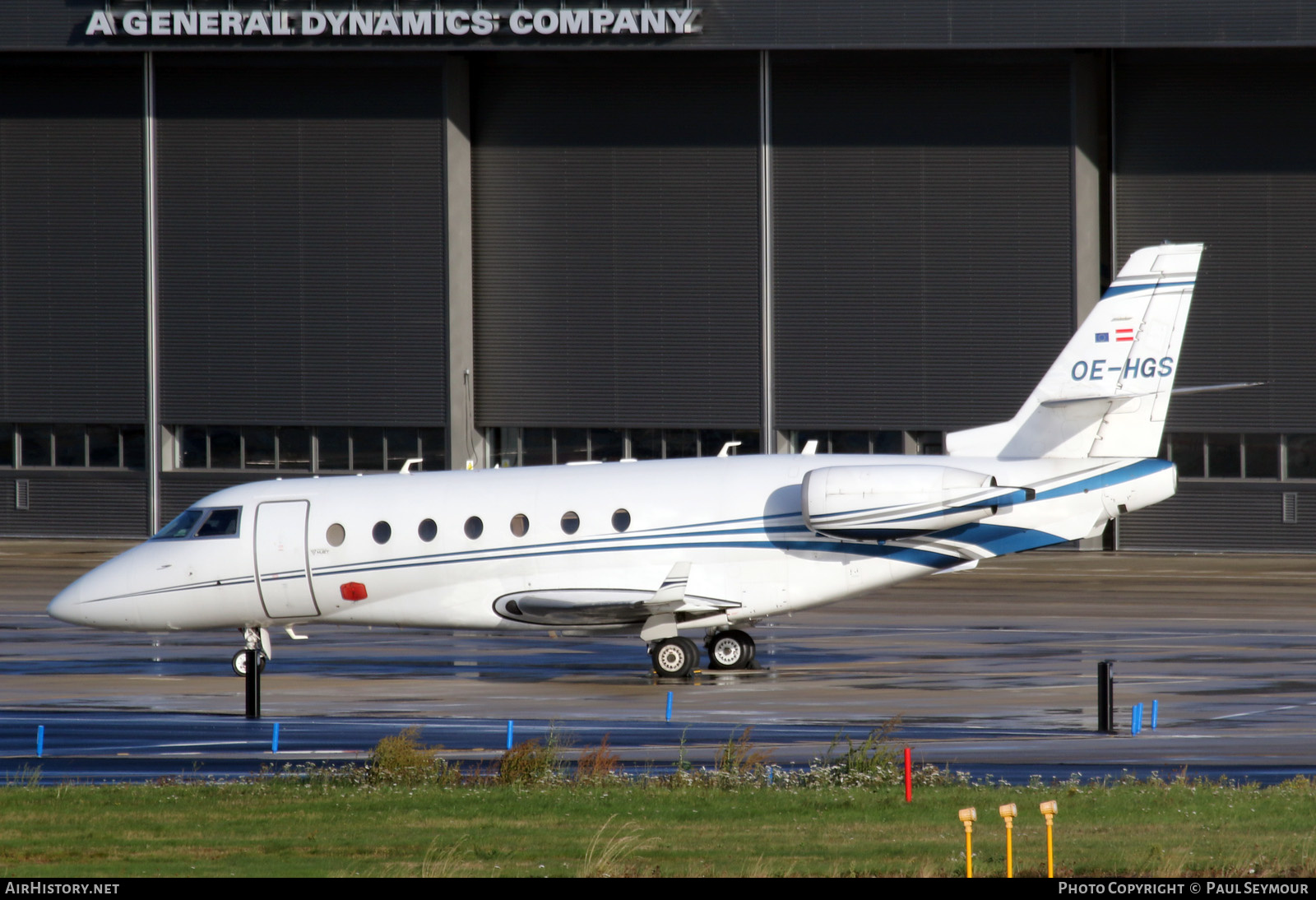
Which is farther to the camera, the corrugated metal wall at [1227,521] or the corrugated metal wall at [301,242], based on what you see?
the corrugated metal wall at [301,242]

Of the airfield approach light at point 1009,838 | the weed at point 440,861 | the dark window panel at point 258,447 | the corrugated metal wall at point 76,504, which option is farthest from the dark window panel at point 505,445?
the airfield approach light at point 1009,838

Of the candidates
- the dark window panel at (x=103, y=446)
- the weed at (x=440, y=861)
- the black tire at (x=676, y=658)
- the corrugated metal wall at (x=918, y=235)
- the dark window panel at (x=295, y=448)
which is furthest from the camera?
the dark window panel at (x=103, y=446)

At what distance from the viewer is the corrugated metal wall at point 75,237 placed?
5559 centimetres

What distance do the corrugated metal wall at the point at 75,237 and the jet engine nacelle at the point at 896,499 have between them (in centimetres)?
3478

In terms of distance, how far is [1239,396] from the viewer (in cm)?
5038

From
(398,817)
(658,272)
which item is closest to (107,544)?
(658,272)

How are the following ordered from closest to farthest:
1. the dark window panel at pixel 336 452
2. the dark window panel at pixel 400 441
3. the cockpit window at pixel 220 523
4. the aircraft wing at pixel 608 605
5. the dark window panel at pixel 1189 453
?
the aircraft wing at pixel 608 605 → the cockpit window at pixel 220 523 → the dark window panel at pixel 1189 453 → the dark window panel at pixel 400 441 → the dark window panel at pixel 336 452

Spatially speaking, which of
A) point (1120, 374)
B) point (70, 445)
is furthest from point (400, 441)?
point (1120, 374)

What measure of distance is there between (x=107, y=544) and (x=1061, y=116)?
30.7 m

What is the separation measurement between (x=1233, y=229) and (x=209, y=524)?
33.1 m

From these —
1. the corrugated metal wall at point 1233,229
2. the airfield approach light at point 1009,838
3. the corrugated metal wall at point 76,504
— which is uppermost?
the corrugated metal wall at point 1233,229

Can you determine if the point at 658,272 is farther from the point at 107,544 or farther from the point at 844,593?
the point at 844,593

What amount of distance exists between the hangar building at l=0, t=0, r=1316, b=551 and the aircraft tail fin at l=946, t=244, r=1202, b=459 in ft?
75.9

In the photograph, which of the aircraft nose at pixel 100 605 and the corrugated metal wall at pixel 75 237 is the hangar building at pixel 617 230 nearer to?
the corrugated metal wall at pixel 75 237
